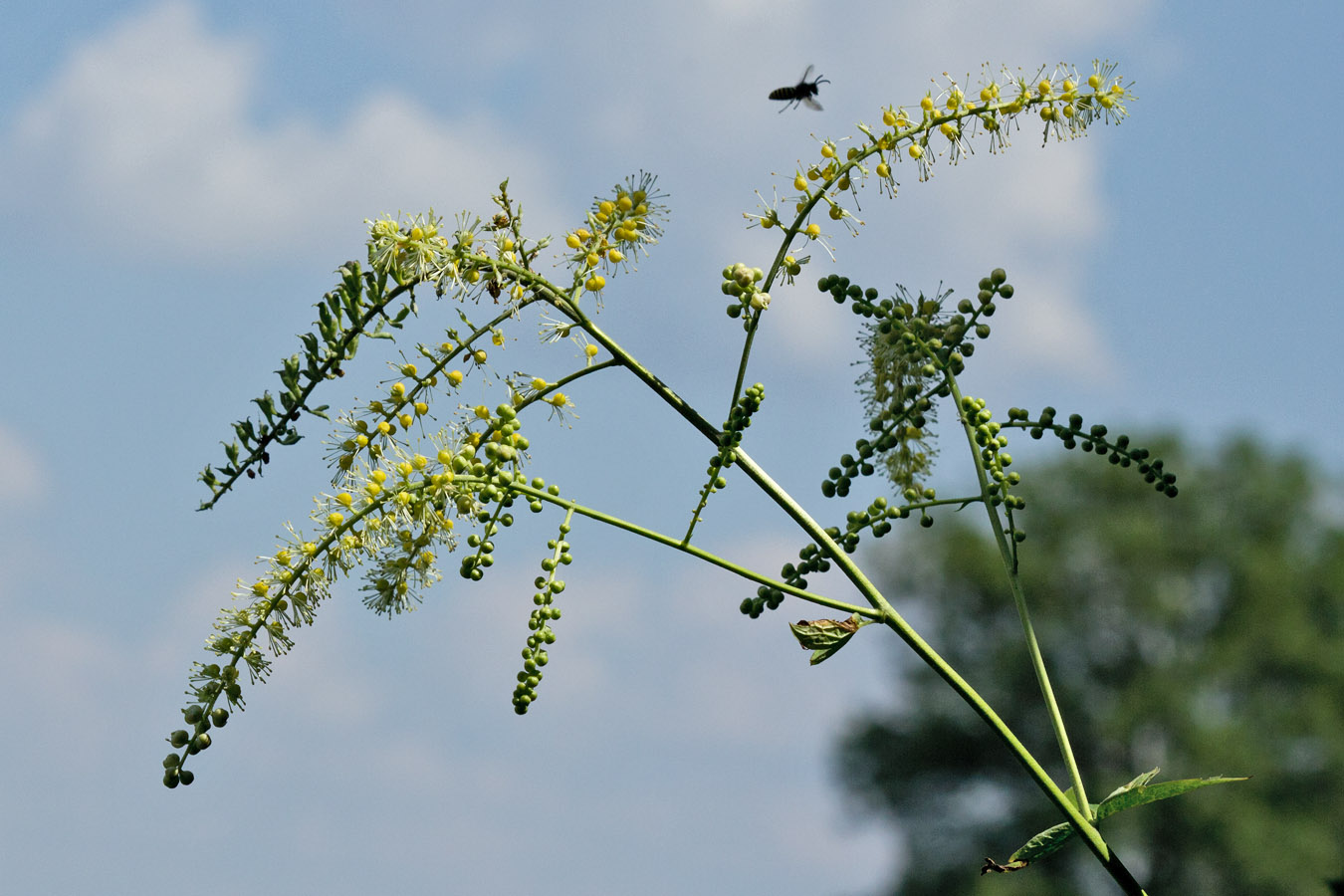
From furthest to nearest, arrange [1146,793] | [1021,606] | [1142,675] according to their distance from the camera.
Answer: [1142,675], [1021,606], [1146,793]

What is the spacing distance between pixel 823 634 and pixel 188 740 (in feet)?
3.81

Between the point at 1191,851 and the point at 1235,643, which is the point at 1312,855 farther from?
the point at 1235,643

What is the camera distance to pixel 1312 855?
19.2m

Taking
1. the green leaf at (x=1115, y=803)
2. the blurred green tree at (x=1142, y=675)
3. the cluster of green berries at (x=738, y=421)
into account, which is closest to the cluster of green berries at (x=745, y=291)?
the cluster of green berries at (x=738, y=421)

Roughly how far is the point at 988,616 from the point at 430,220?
824 inches

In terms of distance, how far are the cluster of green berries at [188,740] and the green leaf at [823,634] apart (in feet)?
3.47

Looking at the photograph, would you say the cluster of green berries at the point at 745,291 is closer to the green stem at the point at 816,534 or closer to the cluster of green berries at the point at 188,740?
the green stem at the point at 816,534

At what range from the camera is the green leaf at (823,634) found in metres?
2.35

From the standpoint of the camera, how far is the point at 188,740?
7.71 feet

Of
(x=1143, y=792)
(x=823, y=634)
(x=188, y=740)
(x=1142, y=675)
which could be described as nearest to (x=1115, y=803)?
(x=1143, y=792)

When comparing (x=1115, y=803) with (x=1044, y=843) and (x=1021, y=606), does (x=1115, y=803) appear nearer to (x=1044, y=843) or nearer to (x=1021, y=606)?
(x=1044, y=843)

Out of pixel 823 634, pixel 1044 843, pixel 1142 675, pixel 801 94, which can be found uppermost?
pixel 1142 675

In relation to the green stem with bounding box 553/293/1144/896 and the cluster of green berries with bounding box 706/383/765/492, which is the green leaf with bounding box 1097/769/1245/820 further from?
the cluster of green berries with bounding box 706/383/765/492

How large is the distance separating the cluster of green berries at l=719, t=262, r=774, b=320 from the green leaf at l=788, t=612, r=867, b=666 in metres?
0.58
